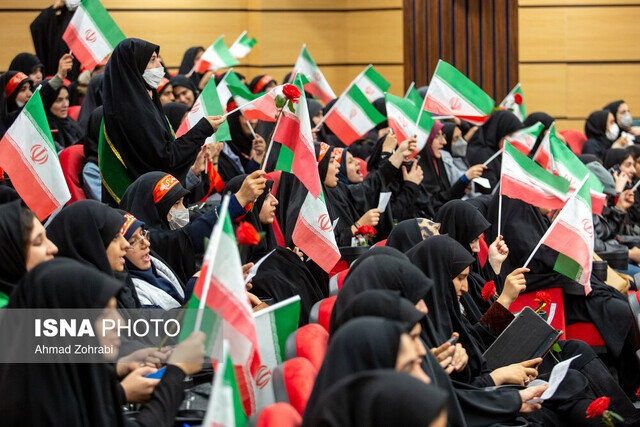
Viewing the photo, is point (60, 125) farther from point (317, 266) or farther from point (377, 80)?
point (377, 80)

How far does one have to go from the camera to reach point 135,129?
4.59 meters

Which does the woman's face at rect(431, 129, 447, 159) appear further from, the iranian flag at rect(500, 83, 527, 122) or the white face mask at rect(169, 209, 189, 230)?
the white face mask at rect(169, 209, 189, 230)

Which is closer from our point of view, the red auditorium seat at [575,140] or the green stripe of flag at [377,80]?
the green stripe of flag at [377,80]

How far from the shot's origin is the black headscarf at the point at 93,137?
505 centimetres

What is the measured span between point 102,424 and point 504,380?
1.86 metres

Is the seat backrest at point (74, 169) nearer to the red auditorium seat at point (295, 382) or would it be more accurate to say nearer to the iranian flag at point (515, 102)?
the red auditorium seat at point (295, 382)

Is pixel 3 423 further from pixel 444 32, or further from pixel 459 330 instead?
pixel 444 32

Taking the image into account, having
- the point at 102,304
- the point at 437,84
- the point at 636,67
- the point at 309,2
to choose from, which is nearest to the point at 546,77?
the point at 636,67

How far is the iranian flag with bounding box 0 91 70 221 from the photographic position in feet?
12.9

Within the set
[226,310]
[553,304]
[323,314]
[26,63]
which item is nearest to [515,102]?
[553,304]

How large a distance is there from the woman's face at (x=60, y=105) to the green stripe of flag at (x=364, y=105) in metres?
2.03

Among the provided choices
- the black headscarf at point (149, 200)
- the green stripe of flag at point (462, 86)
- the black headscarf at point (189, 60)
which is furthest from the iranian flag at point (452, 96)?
the black headscarf at point (189, 60)

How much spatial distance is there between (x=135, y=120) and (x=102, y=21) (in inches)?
57.3

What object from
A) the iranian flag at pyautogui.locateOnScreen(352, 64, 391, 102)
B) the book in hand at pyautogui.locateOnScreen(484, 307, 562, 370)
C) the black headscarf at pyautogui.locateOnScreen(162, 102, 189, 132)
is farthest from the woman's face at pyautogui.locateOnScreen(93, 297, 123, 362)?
the iranian flag at pyautogui.locateOnScreen(352, 64, 391, 102)
